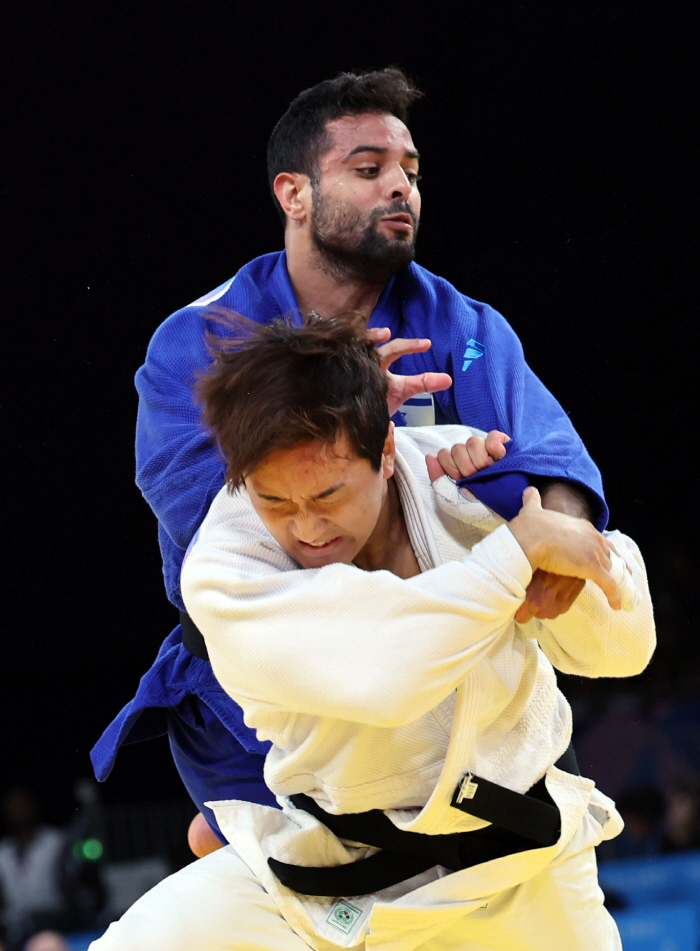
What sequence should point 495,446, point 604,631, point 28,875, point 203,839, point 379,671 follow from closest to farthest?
A: point 379,671 → point 604,631 → point 495,446 → point 203,839 → point 28,875

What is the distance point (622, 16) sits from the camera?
13.2 ft

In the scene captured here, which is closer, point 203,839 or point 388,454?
point 388,454

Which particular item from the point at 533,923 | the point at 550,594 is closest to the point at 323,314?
the point at 550,594

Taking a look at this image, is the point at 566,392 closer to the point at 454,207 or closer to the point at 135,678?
the point at 454,207

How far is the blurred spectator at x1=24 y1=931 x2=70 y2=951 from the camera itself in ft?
13.6

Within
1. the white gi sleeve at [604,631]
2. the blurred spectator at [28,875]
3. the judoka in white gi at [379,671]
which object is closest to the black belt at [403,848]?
the judoka in white gi at [379,671]

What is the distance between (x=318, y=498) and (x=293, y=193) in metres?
1.23

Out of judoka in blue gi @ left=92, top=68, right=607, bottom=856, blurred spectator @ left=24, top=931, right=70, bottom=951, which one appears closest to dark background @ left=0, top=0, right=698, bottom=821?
judoka in blue gi @ left=92, top=68, right=607, bottom=856

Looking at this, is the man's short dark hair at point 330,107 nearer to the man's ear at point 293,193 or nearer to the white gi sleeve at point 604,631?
the man's ear at point 293,193

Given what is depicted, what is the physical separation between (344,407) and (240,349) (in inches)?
7.9

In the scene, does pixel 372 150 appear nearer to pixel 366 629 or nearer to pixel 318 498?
pixel 318 498

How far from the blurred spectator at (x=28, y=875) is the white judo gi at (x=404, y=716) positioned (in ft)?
9.44

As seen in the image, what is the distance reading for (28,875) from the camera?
4629 millimetres

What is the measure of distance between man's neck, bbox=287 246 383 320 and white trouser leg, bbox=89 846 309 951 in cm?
120
